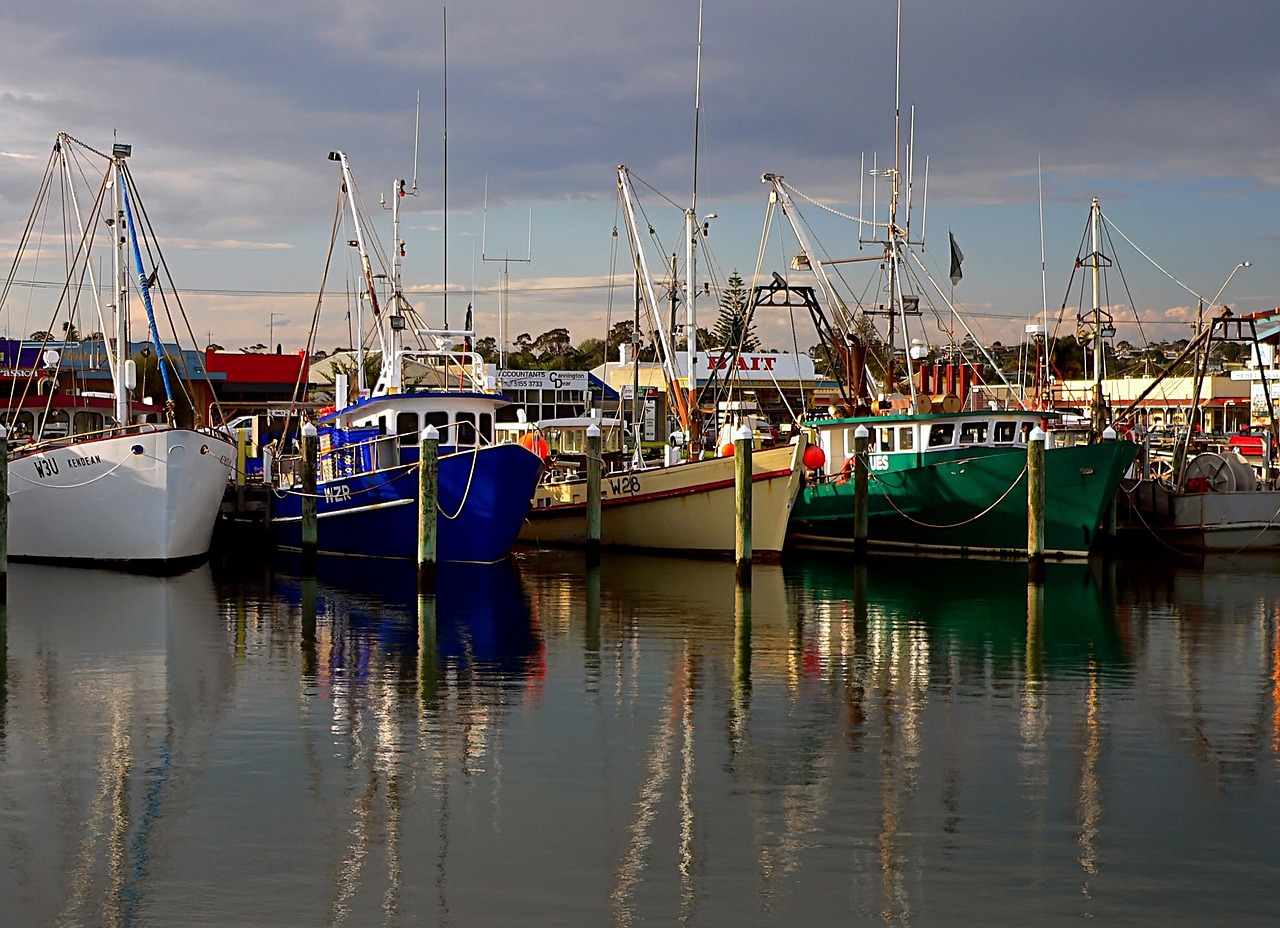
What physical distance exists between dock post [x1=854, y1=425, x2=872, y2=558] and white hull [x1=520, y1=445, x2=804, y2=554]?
112 centimetres

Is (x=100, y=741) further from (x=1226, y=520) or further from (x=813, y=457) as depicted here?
(x=1226, y=520)

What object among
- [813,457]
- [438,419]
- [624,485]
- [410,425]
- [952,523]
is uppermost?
[438,419]

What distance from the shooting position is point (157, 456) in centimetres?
2411

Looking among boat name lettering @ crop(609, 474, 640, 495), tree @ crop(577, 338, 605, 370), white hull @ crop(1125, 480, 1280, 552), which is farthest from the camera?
tree @ crop(577, 338, 605, 370)

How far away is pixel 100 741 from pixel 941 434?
→ 1886 cm

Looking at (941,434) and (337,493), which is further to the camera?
(941,434)

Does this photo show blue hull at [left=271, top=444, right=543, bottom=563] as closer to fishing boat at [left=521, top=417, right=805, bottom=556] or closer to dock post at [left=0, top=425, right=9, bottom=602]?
fishing boat at [left=521, top=417, right=805, bottom=556]

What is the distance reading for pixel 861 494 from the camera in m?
26.5

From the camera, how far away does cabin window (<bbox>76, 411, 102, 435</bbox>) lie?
1582 inches

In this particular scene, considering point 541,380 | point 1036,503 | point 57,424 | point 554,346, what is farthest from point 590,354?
point 1036,503

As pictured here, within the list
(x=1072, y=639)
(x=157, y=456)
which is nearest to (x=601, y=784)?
(x=1072, y=639)

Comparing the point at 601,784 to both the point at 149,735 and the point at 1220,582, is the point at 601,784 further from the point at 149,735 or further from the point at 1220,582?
the point at 1220,582

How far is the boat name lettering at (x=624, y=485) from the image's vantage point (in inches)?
1118

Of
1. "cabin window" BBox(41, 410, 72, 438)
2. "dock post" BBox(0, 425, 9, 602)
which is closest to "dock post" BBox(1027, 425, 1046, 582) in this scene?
"dock post" BBox(0, 425, 9, 602)
